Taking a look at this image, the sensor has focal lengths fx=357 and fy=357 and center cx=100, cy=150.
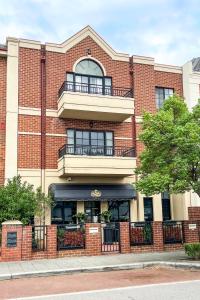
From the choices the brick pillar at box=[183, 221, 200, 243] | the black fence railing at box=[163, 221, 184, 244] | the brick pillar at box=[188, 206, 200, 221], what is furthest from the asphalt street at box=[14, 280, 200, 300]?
the brick pillar at box=[188, 206, 200, 221]

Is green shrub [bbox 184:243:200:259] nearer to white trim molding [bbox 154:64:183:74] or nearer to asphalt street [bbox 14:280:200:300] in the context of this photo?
asphalt street [bbox 14:280:200:300]

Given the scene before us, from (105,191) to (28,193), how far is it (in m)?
4.52

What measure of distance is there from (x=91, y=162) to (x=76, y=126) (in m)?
2.84

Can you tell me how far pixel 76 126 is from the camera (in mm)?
20594

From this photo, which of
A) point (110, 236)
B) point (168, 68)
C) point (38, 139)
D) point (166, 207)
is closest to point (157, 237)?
point (110, 236)

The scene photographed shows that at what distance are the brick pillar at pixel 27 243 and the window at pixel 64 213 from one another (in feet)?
17.2

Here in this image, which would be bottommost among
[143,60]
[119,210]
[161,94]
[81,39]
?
[119,210]

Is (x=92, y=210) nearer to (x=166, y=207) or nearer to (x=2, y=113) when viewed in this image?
(x=166, y=207)

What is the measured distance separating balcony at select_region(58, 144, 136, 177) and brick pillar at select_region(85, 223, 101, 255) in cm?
426

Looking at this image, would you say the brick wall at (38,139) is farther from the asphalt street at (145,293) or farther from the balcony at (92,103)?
the asphalt street at (145,293)

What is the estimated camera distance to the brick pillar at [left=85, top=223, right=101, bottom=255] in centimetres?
1469

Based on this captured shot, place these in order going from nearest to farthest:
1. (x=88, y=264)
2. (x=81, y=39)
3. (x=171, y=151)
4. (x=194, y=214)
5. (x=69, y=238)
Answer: (x=88, y=264), (x=171, y=151), (x=69, y=238), (x=194, y=214), (x=81, y=39)

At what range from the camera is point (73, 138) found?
20.4 m

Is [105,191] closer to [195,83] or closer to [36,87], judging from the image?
[36,87]
